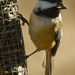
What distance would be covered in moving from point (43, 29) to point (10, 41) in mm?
487

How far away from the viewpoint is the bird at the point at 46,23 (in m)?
4.34

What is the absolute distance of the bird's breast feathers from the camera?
448 centimetres

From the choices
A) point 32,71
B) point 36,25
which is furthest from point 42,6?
point 32,71

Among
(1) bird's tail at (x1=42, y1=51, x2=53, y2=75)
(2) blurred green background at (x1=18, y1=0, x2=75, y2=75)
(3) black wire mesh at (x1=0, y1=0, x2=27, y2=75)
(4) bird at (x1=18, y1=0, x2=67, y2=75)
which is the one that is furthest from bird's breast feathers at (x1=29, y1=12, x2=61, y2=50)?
(2) blurred green background at (x1=18, y1=0, x2=75, y2=75)

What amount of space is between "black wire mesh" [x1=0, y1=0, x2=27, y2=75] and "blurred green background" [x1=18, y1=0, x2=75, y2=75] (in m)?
3.00

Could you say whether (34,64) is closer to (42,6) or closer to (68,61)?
(68,61)

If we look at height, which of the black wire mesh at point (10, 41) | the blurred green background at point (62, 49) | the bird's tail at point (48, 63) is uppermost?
the black wire mesh at point (10, 41)

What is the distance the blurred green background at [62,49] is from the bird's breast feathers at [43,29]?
2.87 m

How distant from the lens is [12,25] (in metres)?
4.45

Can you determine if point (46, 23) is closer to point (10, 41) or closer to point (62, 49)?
point (10, 41)

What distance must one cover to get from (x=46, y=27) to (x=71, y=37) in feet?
13.2

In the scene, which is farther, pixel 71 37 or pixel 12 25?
pixel 71 37

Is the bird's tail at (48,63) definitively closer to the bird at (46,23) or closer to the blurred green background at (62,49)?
the bird at (46,23)

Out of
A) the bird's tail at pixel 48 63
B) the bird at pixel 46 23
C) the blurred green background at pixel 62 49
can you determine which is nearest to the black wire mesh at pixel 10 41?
the bird at pixel 46 23
